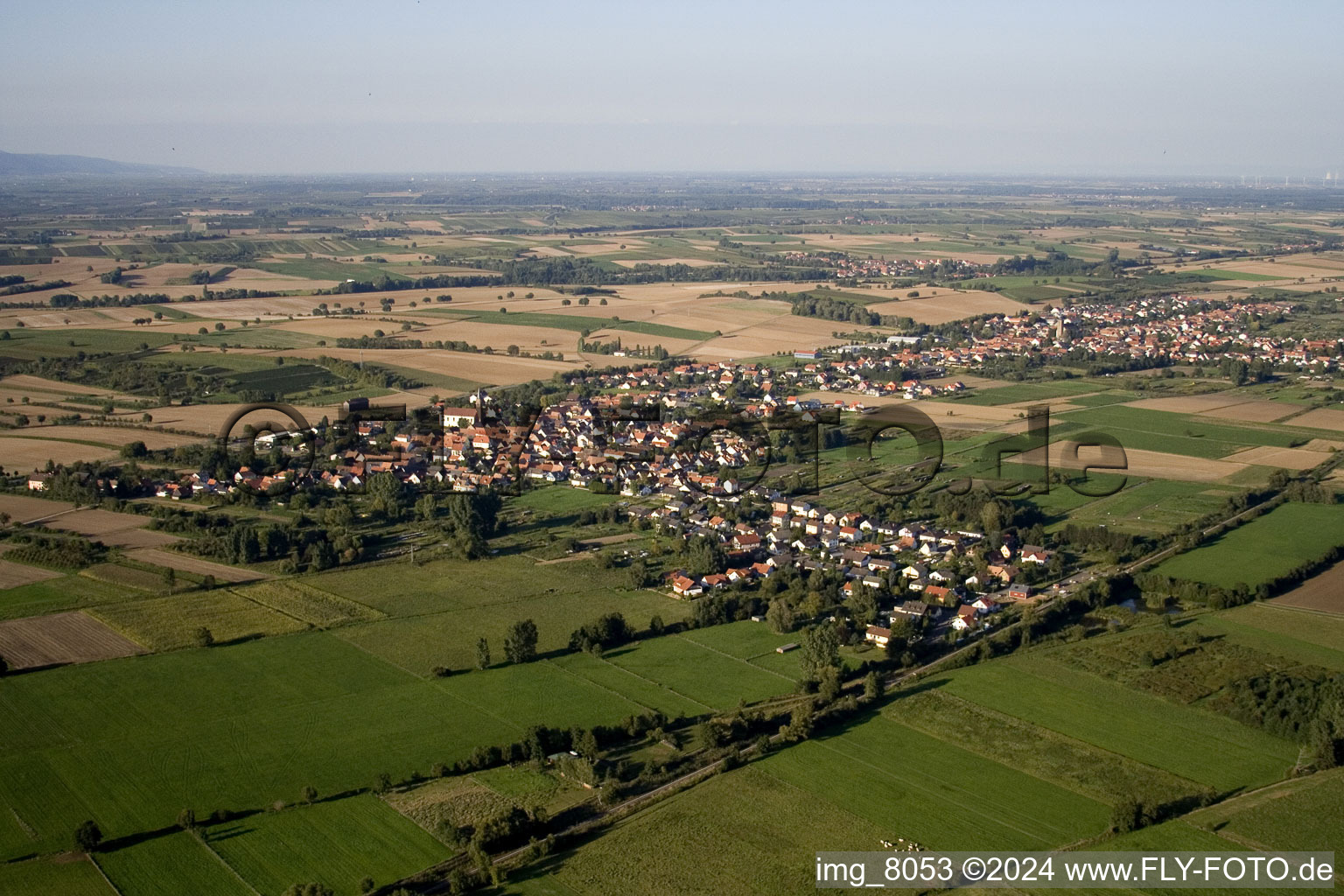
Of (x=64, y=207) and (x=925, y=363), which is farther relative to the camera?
(x=64, y=207)

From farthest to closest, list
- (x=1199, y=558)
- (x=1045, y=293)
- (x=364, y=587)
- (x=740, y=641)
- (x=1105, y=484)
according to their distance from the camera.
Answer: (x=1045, y=293) → (x=1105, y=484) → (x=1199, y=558) → (x=364, y=587) → (x=740, y=641)

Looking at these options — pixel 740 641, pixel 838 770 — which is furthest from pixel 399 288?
pixel 838 770

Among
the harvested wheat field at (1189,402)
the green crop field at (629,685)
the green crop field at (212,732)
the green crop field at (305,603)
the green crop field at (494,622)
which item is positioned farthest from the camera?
the harvested wheat field at (1189,402)

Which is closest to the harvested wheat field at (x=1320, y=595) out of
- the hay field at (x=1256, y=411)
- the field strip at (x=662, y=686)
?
the field strip at (x=662, y=686)

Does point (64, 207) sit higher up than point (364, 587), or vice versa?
point (64, 207)

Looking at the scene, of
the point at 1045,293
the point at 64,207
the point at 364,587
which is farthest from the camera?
the point at 64,207

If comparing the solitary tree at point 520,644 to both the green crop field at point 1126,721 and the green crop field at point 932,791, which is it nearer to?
the green crop field at point 932,791

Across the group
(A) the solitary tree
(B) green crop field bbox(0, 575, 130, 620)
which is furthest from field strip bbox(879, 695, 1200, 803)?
(B) green crop field bbox(0, 575, 130, 620)

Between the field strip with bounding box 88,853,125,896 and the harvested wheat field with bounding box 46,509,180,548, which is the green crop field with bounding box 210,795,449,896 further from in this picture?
the harvested wheat field with bounding box 46,509,180,548

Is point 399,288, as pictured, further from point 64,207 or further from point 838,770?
point 64,207
